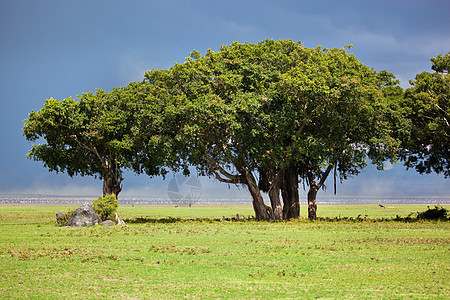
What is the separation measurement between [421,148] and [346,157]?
8.44 m

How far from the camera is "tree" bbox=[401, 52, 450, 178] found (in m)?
34.0

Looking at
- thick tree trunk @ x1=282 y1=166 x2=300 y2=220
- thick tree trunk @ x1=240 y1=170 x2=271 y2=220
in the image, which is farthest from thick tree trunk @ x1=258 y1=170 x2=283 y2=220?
thick tree trunk @ x1=282 y1=166 x2=300 y2=220

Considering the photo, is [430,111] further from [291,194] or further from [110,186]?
[110,186]

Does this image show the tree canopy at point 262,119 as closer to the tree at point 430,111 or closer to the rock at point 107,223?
the tree at point 430,111

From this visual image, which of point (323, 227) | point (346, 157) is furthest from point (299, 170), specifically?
point (323, 227)

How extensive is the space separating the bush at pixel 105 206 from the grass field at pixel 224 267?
918cm

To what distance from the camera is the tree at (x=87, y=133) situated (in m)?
33.9

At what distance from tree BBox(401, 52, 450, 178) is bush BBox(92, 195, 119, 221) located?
2332cm

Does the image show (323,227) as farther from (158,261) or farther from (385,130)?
(158,261)

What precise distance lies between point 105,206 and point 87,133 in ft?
21.9

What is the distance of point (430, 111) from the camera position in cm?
3519

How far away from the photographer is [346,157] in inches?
1347

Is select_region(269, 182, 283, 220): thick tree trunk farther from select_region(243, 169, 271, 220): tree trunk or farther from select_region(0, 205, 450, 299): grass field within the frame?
select_region(0, 205, 450, 299): grass field

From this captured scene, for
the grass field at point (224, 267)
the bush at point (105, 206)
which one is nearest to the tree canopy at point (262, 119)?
the bush at point (105, 206)
